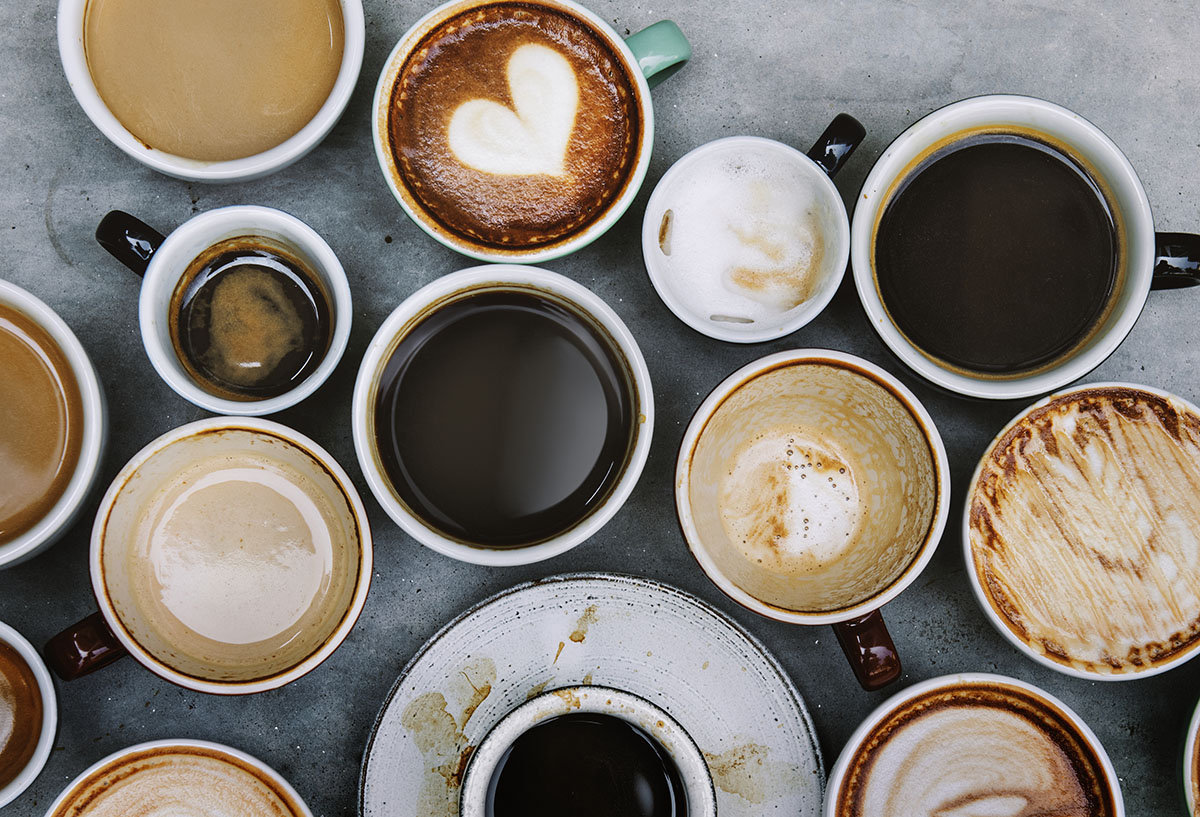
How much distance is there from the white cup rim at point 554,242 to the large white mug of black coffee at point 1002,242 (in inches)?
14.3

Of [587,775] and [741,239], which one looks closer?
[587,775]

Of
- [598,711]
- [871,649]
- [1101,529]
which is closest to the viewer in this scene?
[598,711]

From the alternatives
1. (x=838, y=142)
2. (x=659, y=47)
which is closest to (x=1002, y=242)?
(x=838, y=142)

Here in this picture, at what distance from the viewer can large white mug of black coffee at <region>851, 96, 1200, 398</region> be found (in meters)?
1.18

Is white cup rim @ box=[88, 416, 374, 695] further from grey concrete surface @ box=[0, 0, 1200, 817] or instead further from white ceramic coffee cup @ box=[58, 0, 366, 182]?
white ceramic coffee cup @ box=[58, 0, 366, 182]

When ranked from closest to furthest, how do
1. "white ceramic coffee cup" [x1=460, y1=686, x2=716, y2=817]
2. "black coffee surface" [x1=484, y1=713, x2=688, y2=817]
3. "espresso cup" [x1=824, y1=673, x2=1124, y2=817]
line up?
1. "white ceramic coffee cup" [x1=460, y1=686, x2=716, y2=817]
2. "black coffee surface" [x1=484, y1=713, x2=688, y2=817]
3. "espresso cup" [x1=824, y1=673, x2=1124, y2=817]

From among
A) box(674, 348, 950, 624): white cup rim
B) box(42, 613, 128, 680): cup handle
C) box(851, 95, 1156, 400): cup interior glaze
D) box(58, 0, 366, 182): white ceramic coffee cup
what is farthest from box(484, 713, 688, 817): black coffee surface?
box(58, 0, 366, 182): white ceramic coffee cup

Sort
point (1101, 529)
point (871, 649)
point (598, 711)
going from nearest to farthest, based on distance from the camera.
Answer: point (598, 711) < point (871, 649) < point (1101, 529)

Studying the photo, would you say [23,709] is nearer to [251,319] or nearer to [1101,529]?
[251,319]

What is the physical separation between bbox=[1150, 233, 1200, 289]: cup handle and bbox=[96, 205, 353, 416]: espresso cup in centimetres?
118

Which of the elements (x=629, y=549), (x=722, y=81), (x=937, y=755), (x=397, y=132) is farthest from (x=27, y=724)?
(x=722, y=81)

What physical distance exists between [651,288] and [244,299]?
0.64m

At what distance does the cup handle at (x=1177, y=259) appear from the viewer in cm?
113

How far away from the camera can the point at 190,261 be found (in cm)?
117
